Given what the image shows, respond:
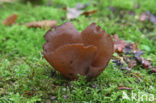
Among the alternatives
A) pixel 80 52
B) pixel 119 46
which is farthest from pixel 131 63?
pixel 80 52

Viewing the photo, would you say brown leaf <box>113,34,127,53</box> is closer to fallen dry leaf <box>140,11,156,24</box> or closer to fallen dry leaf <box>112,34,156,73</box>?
fallen dry leaf <box>112,34,156,73</box>

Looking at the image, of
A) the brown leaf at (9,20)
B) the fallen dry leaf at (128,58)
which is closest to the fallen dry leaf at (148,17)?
the fallen dry leaf at (128,58)

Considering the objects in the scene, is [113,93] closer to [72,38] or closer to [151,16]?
[72,38]

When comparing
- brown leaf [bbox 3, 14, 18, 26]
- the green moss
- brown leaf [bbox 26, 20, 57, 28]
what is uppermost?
brown leaf [bbox 3, 14, 18, 26]

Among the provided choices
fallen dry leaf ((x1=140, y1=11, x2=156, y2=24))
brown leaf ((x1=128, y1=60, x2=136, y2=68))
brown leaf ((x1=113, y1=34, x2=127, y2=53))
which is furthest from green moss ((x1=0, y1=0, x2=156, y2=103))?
brown leaf ((x1=113, y1=34, x2=127, y2=53))

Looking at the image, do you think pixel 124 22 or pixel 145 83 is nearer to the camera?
pixel 145 83

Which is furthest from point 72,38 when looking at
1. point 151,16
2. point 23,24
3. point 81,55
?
point 151,16

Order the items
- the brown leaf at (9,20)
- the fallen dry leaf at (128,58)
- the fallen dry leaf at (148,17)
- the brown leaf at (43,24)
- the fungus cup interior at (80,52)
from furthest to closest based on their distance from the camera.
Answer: the fallen dry leaf at (148,17) → the brown leaf at (9,20) → the brown leaf at (43,24) → the fallen dry leaf at (128,58) → the fungus cup interior at (80,52)

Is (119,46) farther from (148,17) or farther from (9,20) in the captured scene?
(9,20)

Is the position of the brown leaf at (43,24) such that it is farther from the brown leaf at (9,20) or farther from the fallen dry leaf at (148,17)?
the fallen dry leaf at (148,17)
